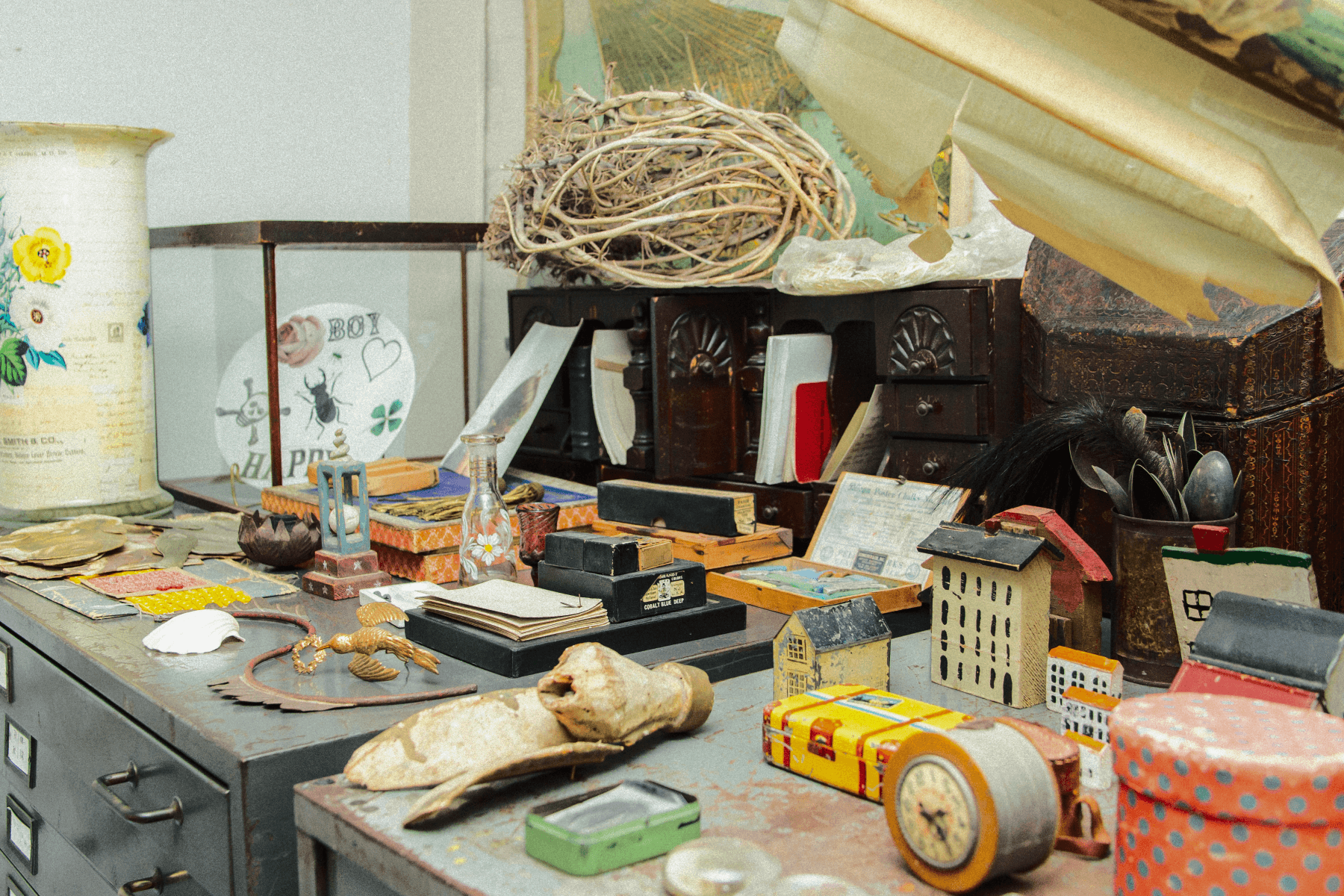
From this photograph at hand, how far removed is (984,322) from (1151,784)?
1.00m

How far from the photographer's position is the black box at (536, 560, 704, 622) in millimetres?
1407

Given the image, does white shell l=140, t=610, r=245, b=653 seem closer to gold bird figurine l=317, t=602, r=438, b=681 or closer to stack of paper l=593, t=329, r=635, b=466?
gold bird figurine l=317, t=602, r=438, b=681

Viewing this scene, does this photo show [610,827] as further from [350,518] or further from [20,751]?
[20,751]

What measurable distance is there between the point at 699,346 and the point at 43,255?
4.19ft

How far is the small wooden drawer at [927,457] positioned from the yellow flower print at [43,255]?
1.62 m

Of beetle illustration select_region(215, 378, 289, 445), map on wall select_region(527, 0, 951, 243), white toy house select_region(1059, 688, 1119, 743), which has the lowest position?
white toy house select_region(1059, 688, 1119, 743)

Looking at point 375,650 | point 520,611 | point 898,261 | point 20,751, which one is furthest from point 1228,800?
point 20,751

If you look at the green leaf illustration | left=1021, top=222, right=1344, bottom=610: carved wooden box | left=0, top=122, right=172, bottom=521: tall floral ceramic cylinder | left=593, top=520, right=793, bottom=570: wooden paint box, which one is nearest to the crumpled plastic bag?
left=1021, top=222, right=1344, bottom=610: carved wooden box

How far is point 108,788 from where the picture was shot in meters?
1.42

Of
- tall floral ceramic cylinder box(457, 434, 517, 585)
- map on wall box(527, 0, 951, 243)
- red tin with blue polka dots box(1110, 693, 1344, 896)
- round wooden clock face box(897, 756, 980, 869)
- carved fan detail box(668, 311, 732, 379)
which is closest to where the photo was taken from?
red tin with blue polka dots box(1110, 693, 1344, 896)

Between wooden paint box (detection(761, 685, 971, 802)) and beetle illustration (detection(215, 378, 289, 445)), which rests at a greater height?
beetle illustration (detection(215, 378, 289, 445))

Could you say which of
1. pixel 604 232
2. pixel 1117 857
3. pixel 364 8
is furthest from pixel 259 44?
pixel 1117 857

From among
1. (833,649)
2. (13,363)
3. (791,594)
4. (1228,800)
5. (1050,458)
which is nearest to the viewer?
(1228,800)

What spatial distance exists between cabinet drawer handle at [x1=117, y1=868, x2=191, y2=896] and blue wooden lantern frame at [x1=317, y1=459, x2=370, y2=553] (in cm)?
57
